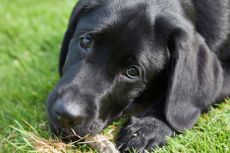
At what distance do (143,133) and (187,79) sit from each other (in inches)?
18.3

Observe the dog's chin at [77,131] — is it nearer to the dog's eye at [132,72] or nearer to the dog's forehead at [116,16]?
the dog's eye at [132,72]

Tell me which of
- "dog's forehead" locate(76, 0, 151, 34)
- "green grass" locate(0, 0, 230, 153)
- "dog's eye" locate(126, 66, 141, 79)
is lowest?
"green grass" locate(0, 0, 230, 153)

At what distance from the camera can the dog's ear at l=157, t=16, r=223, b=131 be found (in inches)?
132

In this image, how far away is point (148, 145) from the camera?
3.26 meters

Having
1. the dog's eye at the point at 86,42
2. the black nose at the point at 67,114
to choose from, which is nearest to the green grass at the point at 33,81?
the black nose at the point at 67,114

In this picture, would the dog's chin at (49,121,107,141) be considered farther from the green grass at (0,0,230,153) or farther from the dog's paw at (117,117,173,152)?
the dog's paw at (117,117,173,152)

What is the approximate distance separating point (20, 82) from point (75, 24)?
3.32 ft

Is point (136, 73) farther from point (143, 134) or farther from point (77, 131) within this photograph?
point (77, 131)

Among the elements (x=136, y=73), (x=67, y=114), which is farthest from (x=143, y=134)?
(x=67, y=114)

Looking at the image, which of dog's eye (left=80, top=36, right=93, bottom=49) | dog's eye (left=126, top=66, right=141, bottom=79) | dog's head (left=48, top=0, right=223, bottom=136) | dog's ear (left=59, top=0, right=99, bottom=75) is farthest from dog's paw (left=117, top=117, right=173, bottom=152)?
dog's ear (left=59, top=0, right=99, bottom=75)

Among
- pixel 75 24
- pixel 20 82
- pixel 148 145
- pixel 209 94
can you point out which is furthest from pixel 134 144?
pixel 20 82

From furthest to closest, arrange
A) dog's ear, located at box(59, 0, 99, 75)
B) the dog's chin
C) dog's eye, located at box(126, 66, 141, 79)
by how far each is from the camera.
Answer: dog's ear, located at box(59, 0, 99, 75), dog's eye, located at box(126, 66, 141, 79), the dog's chin

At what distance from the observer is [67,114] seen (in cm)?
306

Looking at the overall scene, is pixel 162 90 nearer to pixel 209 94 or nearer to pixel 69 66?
pixel 209 94
